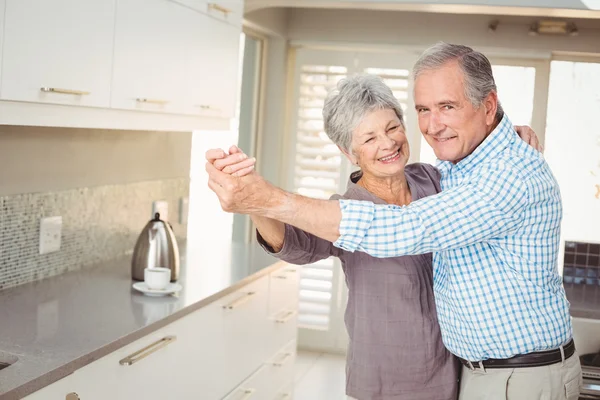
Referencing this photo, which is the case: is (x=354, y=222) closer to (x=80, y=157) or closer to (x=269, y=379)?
(x=80, y=157)

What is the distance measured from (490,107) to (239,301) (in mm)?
1574

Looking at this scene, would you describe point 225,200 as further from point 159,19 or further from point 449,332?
point 159,19

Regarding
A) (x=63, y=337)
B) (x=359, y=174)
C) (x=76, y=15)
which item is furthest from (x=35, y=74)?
(x=359, y=174)

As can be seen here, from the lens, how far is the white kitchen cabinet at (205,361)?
7.17ft

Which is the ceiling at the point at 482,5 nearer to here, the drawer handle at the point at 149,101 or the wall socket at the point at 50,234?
the drawer handle at the point at 149,101

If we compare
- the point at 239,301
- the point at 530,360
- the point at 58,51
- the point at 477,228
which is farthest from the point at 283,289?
the point at 477,228

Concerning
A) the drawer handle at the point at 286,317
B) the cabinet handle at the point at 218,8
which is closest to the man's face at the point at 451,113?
the cabinet handle at the point at 218,8

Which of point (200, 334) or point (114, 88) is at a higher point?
point (114, 88)

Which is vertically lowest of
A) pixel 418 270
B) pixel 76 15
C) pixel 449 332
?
pixel 449 332

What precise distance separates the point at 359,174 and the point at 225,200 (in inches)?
27.4

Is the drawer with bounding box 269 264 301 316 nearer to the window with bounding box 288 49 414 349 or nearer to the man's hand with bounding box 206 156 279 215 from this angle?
the window with bounding box 288 49 414 349

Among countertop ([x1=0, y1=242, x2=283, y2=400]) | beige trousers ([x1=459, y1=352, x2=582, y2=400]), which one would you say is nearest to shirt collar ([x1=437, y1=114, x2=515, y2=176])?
beige trousers ([x1=459, y1=352, x2=582, y2=400])

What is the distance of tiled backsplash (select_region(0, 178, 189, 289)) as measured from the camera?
274 cm

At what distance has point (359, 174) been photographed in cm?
215
